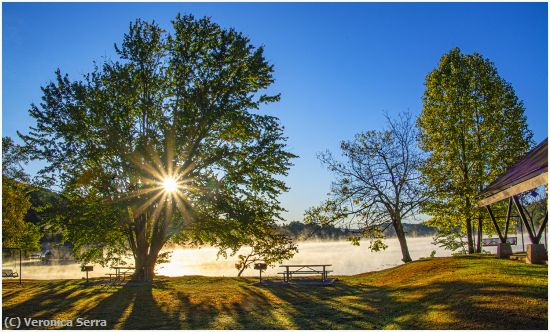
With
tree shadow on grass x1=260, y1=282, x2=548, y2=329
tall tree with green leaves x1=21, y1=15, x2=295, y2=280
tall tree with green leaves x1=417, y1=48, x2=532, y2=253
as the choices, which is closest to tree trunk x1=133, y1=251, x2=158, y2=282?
tall tree with green leaves x1=21, y1=15, x2=295, y2=280

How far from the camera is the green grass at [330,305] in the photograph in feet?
36.6

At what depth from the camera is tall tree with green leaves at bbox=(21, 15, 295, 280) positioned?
2314 cm

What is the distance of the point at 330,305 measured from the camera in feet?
51.9

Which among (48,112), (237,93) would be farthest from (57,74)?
(237,93)

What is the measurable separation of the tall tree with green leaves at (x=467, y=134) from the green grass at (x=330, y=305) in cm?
777

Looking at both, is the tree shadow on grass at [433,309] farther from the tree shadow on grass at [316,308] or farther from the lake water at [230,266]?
the lake water at [230,266]

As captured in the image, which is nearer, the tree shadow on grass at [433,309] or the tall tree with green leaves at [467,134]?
the tree shadow on grass at [433,309]

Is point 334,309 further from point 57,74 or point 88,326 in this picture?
point 57,74

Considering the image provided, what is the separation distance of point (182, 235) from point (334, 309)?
1551 cm

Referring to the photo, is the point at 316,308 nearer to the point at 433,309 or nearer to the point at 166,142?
the point at 433,309

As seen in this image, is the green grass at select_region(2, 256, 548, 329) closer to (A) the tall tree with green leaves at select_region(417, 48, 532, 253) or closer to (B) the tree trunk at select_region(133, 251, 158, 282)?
(B) the tree trunk at select_region(133, 251, 158, 282)

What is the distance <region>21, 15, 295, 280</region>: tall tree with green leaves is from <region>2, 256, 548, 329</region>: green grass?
4.18 metres

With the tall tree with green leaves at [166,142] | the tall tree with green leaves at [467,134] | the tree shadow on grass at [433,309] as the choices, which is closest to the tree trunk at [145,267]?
the tall tree with green leaves at [166,142]

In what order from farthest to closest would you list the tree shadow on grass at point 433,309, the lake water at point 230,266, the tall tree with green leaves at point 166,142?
1. the lake water at point 230,266
2. the tall tree with green leaves at point 166,142
3. the tree shadow on grass at point 433,309
